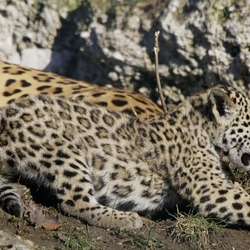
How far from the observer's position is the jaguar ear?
27.2 ft

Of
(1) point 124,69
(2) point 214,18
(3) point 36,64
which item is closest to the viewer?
(2) point 214,18

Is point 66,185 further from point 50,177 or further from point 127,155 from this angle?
point 127,155

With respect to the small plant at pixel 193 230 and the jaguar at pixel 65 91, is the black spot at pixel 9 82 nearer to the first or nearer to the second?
the jaguar at pixel 65 91

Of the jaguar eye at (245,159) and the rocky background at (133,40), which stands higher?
the rocky background at (133,40)

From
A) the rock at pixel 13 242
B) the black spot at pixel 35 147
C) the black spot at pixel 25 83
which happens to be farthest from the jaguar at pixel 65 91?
the rock at pixel 13 242

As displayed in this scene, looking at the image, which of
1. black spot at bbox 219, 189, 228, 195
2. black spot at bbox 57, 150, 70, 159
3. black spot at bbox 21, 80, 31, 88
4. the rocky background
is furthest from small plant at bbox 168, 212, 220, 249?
black spot at bbox 21, 80, 31, 88

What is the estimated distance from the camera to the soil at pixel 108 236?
7188 mm

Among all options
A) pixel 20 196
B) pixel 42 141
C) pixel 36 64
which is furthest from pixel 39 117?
pixel 36 64

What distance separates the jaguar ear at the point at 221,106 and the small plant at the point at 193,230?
1.06 m

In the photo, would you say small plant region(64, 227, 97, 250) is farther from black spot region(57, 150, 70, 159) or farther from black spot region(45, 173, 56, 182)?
black spot region(57, 150, 70, 159)

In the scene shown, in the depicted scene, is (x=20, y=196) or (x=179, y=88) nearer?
(x=20, y=196)

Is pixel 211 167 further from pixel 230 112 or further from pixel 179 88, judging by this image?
pixel 179 88

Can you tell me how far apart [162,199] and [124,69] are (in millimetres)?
2917

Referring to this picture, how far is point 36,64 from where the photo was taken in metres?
11.6
